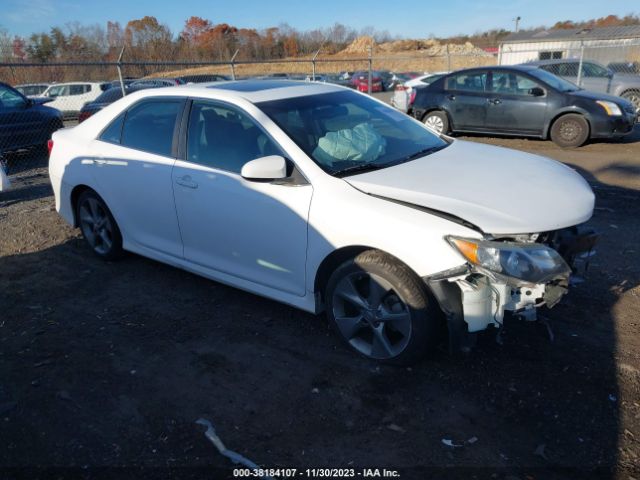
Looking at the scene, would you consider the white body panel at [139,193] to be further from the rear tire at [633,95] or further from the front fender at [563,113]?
the rear tire at [633,95]

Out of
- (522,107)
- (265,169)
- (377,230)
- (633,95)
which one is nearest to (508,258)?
(377,230)

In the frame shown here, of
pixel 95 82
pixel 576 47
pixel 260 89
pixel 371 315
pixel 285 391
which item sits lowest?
pixel 285 391

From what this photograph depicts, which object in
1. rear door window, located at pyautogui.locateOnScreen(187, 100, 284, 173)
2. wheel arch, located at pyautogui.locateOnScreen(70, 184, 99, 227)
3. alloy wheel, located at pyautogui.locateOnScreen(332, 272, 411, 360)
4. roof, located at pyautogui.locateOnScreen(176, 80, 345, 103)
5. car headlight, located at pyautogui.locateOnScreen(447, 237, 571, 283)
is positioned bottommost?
alloy wheel, located at pyautogui.locateOnScreen(332, 272, 411, 360)

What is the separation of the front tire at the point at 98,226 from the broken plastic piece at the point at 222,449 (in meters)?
2.60

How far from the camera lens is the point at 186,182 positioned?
389 centimetres

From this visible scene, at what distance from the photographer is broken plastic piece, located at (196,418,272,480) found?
99.1 inches

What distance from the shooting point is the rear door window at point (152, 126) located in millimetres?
4117

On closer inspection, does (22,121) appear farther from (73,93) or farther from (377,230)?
→ (73,93)

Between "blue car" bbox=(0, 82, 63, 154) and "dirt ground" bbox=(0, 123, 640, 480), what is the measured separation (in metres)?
6.99

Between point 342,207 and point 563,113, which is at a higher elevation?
point 342,207

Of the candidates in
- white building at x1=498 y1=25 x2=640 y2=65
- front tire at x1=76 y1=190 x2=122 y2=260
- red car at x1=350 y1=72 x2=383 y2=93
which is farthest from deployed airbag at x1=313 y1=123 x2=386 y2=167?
red car at x1=350 y1=72 x2=383 y2=93

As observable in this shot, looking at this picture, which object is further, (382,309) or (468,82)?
(468,82)

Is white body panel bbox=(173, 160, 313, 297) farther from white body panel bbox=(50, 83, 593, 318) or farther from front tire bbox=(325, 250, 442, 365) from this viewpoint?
front tire bbox=(325, 250, 442, 365)

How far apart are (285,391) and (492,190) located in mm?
1717
